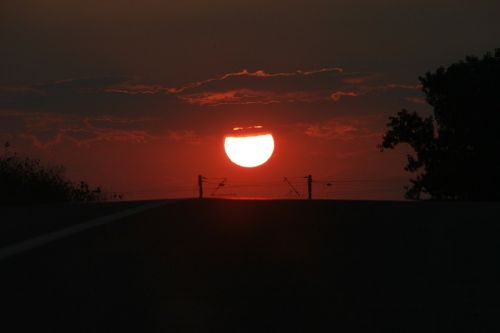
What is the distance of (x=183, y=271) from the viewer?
861cm

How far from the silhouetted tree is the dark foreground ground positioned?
34.7 meters

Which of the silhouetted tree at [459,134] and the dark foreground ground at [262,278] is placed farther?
the silhouetted tree at [459,134]

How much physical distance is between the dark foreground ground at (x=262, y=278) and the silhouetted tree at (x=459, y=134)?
34710 millimetres

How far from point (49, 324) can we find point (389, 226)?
743 centimetres

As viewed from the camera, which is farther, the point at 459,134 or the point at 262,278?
the point at 459,134

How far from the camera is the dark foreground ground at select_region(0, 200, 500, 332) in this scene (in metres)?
6.47

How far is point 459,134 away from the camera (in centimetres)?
4856

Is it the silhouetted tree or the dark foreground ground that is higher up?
the silhouetted tree

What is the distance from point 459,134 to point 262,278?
1657 inches

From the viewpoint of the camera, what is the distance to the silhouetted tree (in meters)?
47.1

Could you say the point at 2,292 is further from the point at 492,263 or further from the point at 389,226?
the point at 389,226

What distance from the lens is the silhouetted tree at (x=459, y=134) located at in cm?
4709

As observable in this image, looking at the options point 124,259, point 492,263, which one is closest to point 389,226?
point 492,263

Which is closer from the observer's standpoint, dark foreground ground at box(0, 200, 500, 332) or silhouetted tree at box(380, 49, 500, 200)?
dark foreground ground at box(0, 200, 500, 332)
